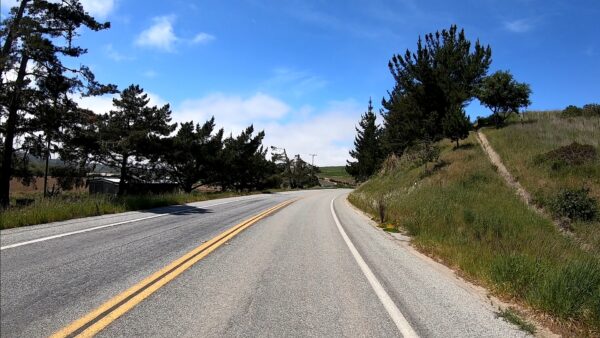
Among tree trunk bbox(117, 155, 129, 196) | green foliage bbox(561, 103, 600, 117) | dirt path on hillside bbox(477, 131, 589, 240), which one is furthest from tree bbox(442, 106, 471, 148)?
tree trunk bbox(117, 155, 129, 196)

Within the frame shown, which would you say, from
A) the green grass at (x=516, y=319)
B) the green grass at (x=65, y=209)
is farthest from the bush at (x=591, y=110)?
the green grass at (x=516, y=319)

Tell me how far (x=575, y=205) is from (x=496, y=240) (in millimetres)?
9504

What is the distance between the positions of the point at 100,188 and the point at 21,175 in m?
30.9

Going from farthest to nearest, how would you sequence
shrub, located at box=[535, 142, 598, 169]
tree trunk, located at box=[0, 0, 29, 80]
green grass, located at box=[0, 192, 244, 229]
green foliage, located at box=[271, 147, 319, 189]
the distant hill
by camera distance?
green foliage, located at box=[271, 147, 319, 189]
shrub, located at box=[535, 142, 598, 169]
tree trunk, located at box=[0, 0, 29, 80]
green grass, located at box=[0, 192, 244, 229]
the distant hill

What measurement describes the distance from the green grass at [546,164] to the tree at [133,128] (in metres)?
31.9

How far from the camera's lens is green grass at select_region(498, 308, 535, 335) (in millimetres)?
5013

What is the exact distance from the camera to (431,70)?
36.8 m

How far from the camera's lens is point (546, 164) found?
24516mm

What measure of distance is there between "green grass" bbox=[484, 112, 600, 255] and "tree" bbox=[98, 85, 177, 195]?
31851 millimetres

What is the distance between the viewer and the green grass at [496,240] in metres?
5.72

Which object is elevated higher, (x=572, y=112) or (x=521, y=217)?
(x=572, y=112)

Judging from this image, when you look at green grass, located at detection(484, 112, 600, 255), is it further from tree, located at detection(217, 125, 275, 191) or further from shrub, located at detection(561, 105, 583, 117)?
tree, located at detection(217, 125, 275, 191)

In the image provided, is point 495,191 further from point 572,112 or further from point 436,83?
point 572,112

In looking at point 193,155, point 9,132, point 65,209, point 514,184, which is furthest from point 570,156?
point 193,155
